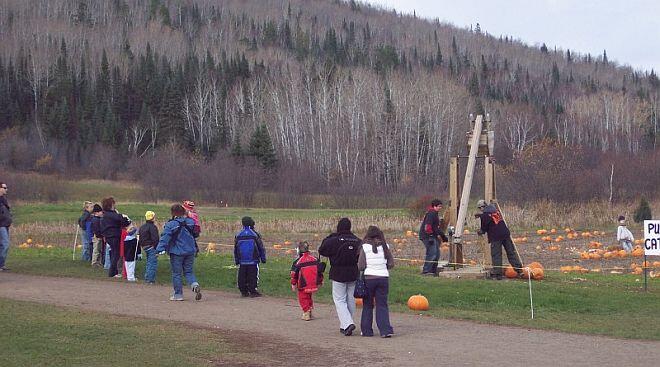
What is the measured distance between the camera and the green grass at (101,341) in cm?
1259

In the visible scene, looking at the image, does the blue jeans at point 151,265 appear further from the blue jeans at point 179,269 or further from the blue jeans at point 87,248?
the blue jeans at point 87,248

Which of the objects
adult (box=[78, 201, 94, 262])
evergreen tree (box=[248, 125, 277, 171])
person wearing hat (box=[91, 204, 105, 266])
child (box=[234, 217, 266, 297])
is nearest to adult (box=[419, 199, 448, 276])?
child (box=[234, 217, 266, 297])

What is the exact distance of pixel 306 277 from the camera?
16672mm

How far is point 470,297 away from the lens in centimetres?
1962

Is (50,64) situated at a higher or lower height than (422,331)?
higher

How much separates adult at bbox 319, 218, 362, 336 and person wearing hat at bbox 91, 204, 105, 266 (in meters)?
10.2

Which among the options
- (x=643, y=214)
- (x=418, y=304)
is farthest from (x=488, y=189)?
(x=643, y=214)

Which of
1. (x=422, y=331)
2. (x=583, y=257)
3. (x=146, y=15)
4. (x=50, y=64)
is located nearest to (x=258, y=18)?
(x=146, y=15)

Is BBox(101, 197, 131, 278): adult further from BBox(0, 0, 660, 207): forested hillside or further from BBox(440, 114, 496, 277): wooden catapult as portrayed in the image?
BBox(0, 0, 660, 207): forested hillside

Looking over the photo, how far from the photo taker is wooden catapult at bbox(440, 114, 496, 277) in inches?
917

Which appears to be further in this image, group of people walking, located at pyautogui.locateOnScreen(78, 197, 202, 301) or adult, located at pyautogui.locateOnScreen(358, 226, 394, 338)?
group of people walking, located at pyautogui.locateOnScreen(78, 197, 202, 301)

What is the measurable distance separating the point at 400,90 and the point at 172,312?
88324 millimetres

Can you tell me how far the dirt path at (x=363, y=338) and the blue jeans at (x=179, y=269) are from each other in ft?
1.22

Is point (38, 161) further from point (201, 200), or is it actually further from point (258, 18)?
point (258, 18)
